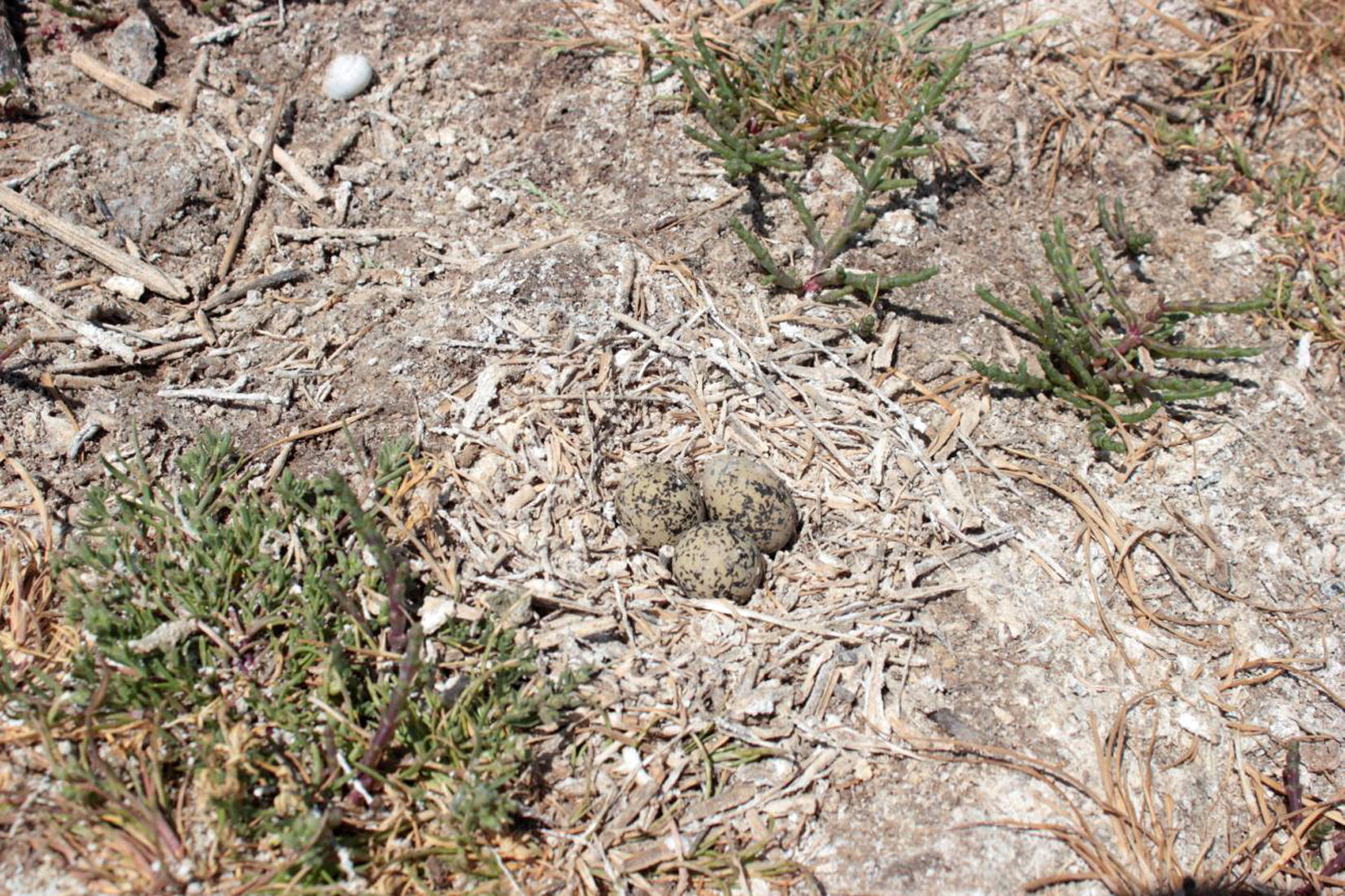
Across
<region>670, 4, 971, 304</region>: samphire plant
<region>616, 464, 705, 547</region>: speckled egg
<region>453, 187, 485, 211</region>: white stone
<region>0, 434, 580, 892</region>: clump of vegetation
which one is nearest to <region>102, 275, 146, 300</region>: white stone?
<region>0, 434, 580, 892</region>: clump of vegetation

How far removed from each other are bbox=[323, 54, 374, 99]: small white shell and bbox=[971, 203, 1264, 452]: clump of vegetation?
248 centimetres

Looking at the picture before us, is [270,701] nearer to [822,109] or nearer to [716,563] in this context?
[716,563]

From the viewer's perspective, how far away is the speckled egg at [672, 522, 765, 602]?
8.46ft

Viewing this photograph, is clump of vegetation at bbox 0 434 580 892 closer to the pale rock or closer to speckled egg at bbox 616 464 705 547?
speckled egg at bbox 616 464 705 547

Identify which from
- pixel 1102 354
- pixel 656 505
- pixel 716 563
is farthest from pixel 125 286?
pixel 1102 354

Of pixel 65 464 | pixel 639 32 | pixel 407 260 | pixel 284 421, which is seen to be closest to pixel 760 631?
pixel 284 421

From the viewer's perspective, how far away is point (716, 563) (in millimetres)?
2572

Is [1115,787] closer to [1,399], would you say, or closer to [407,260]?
[407,260]

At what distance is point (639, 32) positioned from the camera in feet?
12.7

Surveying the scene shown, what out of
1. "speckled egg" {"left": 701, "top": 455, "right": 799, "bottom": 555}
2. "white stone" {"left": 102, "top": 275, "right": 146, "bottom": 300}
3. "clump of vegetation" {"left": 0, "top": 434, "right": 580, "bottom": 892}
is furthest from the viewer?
"white stone" {"left": 102, "top": 275, "right": 146, "bottom": 300}

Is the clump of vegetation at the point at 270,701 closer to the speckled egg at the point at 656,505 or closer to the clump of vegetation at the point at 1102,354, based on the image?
the speckled egg at the point at 656,505

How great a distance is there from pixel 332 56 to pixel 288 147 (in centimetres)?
52

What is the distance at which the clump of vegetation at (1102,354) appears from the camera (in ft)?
10.1

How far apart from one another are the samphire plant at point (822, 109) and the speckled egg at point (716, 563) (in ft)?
3.42
